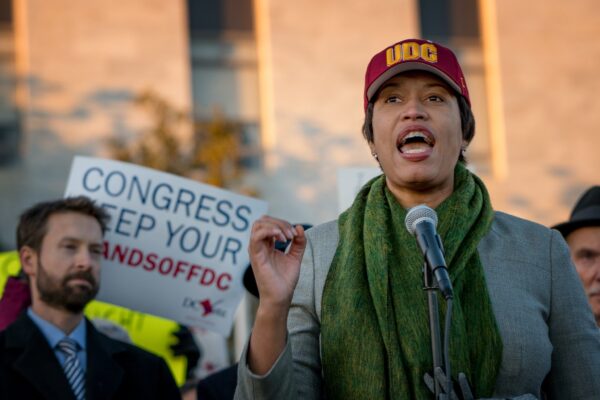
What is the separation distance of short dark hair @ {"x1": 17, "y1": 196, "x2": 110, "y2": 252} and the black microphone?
2704 mm

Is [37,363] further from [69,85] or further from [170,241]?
[69,85]

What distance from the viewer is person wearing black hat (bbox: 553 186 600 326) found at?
5273 millimetres

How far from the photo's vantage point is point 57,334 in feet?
15.5

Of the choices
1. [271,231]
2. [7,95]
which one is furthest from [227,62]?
[271,231]

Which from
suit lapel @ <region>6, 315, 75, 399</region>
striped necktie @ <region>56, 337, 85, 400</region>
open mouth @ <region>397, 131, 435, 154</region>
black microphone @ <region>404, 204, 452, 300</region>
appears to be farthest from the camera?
striped necktie @ <region>56, 337, 85, 400</region>

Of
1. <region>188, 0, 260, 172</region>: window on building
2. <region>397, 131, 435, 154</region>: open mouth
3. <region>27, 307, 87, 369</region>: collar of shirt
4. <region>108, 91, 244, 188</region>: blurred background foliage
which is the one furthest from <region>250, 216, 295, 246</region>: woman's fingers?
<region>188, 0, 260, 172</region>: window on building

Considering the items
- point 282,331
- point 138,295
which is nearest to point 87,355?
point 138,295

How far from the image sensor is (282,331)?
9.08ft

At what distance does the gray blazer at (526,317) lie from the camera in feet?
9.53

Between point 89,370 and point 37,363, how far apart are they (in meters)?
0.23

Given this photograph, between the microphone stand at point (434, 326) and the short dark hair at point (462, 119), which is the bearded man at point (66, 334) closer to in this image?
the short dark hair at point (462, 119)

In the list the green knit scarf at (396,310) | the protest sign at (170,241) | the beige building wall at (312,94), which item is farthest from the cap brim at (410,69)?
the beige building wall at (312,94)

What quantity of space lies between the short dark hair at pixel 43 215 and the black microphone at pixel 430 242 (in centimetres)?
270

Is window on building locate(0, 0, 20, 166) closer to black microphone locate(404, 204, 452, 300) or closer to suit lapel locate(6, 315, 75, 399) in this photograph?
suit lapel locate(6, 315, 75, 399)
